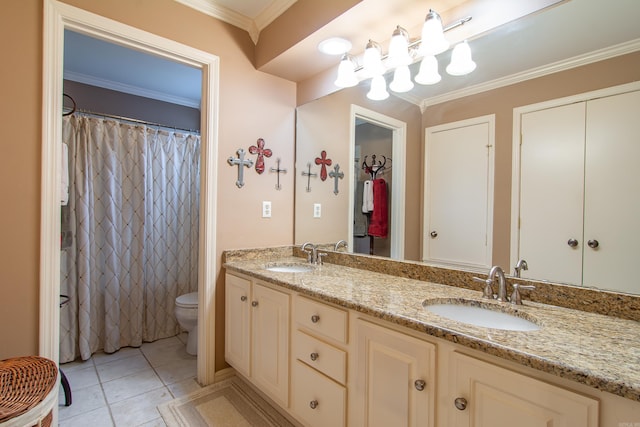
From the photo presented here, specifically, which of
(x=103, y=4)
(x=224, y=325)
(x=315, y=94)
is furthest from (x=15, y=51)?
(x=224, y=325)

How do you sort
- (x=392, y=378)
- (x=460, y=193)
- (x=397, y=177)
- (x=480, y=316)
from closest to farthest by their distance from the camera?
(x=392, y=378) → (x=480, y=316) → (x=460, y=193) → (x=397, y=177)

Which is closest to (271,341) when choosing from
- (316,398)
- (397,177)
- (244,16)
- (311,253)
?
(316,398)

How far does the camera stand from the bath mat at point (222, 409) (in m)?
1.61

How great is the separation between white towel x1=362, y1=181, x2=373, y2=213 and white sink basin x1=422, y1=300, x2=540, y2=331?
878 mm

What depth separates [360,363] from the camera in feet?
3.78

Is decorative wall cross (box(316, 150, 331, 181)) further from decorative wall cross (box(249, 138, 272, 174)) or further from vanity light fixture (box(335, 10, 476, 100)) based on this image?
vanity light fixture (box(335, 10, 476, 100))

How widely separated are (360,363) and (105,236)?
7.55 feet

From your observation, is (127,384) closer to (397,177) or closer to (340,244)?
(340,244)

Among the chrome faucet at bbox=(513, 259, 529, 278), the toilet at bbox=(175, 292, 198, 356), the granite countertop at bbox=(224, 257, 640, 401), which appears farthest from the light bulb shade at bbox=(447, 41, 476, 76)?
the toilet at bbox=(175, 292, 198, 356)

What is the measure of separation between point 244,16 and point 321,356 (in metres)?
2.12

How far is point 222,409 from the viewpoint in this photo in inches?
68.0

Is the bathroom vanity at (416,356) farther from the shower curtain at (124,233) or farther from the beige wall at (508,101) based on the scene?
the shower curtain at (124,233)

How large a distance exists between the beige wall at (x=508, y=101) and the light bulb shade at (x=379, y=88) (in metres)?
0.35

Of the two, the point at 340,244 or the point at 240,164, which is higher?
the point at 240,164
